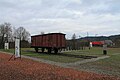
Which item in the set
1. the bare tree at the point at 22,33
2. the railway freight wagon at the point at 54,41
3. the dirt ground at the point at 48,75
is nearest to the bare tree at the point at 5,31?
the bare tree at the point at 22,33

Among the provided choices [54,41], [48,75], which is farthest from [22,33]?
[48,75]

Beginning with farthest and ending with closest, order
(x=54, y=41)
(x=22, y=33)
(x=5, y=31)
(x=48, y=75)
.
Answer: (x=22, y=33) → (x=5, y=31) → (x=54, y=41) → (x=48, y=75)

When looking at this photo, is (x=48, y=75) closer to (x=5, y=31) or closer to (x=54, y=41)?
(x=54, y=41)

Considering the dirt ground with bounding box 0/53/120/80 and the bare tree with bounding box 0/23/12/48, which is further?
the bare tree with bounding box 0/23/12/48

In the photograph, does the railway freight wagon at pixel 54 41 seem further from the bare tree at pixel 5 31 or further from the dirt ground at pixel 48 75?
the bare tree at pixel 5 31

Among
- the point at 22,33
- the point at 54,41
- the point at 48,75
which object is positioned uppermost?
the point at 22,33

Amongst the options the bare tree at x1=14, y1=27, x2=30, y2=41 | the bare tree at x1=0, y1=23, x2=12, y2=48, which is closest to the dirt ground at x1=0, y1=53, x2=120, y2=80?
the bare tree at x1=0, y1=23, x2=12, y2=48

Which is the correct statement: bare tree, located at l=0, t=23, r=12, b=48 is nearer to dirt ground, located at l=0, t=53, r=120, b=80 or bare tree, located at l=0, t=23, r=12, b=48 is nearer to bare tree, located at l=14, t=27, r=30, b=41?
bare tree, located at l=14, t=27, r=30, b=41

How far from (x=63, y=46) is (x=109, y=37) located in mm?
96646

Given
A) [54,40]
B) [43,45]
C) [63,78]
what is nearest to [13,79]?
[63,78]

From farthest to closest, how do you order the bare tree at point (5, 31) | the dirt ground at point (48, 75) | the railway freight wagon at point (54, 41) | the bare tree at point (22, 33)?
the bare tree at point (22, 33) → the bare tree at point (5, 31) → the railway freight wagon at point (54, 41) → the dirt ground at point (48, 75)

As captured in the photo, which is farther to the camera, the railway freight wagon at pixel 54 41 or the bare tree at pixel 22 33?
the bare tree at pixel 22 33

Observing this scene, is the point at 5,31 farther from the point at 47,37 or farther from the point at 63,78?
the point at 63,78

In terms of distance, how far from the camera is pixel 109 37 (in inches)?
5138
